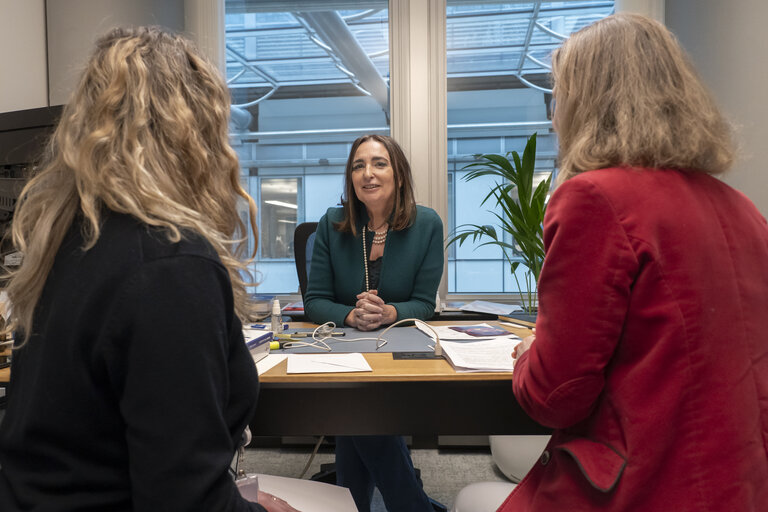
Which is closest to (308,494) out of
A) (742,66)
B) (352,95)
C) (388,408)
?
(388,408)

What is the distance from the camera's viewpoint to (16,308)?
67 centimetres

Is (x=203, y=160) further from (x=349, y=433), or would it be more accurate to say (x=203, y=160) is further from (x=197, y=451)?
(x=349, y=433)

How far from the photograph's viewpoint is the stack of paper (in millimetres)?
1193

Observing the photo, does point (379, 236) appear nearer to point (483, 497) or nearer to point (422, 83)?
point (483, 497)

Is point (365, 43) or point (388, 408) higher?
point (365, 43)

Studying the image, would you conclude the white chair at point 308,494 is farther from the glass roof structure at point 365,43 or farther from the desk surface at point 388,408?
the glass roof structure at point 365,43

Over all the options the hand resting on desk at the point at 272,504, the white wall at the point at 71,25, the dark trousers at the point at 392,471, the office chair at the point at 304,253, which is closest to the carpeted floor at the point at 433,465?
the office chair at the point at 304,253

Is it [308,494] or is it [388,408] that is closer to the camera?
[308,494]

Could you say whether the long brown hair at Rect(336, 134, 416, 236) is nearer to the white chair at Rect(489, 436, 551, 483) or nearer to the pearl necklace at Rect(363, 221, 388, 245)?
the pearl necklace at Rect(363, 221, 388, 245)

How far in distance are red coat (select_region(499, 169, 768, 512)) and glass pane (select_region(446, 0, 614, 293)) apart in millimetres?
2450

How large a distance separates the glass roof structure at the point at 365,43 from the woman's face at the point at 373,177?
1263 millimetres

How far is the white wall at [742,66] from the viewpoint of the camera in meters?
2.20

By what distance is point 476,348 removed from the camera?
1.37 metres

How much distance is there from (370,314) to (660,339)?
1.12m
